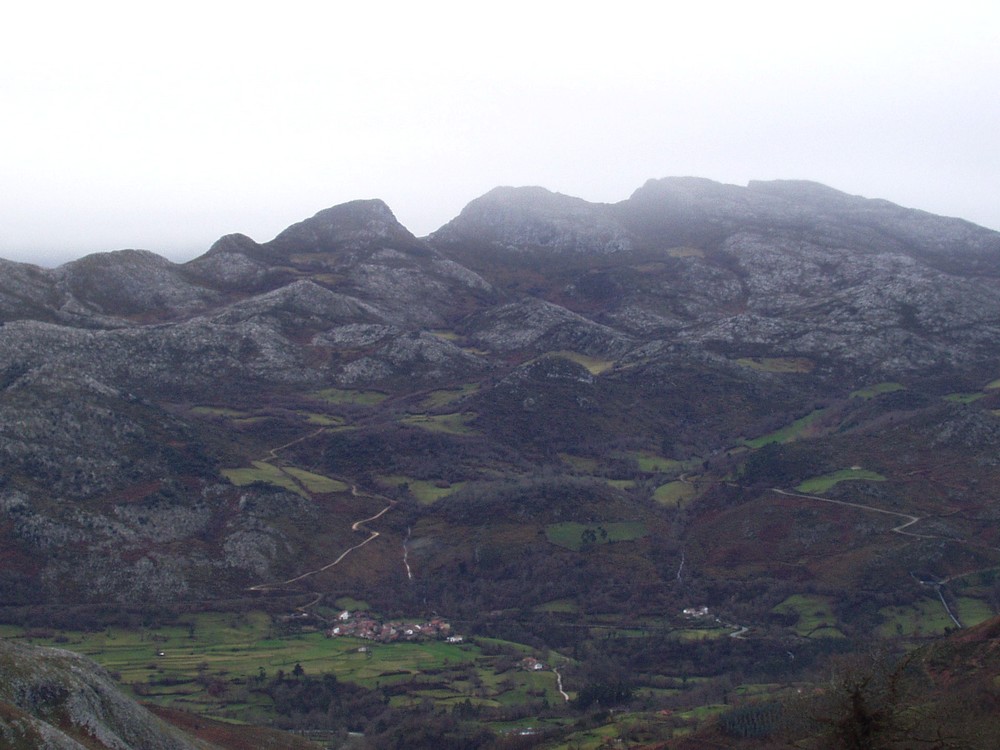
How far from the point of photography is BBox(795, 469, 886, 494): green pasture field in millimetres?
100812

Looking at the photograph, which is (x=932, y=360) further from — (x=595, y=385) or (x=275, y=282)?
(x=275, y=282)

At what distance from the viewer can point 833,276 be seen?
188 meters

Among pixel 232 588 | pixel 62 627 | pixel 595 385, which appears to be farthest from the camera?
pixel 595 385

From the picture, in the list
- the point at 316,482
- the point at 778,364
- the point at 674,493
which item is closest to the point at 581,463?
the point at 674,493

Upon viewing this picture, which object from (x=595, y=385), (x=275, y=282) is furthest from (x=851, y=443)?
(x=275, y=282)

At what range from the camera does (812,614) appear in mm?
80250

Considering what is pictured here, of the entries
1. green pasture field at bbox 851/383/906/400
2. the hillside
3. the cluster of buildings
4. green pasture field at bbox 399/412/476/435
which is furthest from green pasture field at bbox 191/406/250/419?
green pasture field at bbox 851/383/906/400

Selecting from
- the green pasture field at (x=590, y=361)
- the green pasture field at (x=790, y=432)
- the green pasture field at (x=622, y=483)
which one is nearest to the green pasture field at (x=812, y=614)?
the green pasture field at (x=622, y=483)

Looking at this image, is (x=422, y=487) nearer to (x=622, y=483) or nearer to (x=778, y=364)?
(x=622, y=483)

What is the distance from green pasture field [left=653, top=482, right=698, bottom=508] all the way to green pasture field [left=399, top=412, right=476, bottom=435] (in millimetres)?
28943

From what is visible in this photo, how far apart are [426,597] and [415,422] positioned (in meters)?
42.4

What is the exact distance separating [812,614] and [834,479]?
2636 centimetres

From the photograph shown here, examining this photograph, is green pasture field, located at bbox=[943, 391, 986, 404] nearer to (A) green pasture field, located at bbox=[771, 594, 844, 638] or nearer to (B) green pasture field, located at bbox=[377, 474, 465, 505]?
(A) green pasture field, located at bbox=[771, 594, 844, 638]

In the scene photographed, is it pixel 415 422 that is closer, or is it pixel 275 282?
pixel 415 422
